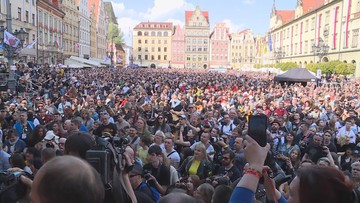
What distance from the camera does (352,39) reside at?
4628cm

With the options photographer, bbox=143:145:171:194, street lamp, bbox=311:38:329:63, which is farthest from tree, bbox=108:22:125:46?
photographer, bbox=143:145:171:194

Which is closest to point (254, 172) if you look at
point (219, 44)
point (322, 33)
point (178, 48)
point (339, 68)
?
point (339, 68)

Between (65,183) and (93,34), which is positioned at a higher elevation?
(93,34)

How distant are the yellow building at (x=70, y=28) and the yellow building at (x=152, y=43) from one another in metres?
56.5

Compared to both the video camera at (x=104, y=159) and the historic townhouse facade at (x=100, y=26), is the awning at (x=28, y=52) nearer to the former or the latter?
the video camera at (x=104, y=159)

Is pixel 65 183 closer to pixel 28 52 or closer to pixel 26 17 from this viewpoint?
pixel 28 52

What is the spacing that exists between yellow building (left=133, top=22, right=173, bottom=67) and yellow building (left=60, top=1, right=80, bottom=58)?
5649 centimetres

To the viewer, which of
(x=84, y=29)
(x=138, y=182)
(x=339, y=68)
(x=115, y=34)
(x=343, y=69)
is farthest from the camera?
(x=115, y=34)

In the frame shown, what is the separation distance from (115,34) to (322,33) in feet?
240

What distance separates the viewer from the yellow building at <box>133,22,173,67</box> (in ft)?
414

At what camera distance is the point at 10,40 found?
56.9 feet

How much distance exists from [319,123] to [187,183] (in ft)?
22.4

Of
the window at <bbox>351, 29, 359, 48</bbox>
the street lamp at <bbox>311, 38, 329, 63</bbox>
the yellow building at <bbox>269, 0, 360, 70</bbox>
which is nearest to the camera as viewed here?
the street lamp at <bbox>311, 38, 329, 63</bbox>

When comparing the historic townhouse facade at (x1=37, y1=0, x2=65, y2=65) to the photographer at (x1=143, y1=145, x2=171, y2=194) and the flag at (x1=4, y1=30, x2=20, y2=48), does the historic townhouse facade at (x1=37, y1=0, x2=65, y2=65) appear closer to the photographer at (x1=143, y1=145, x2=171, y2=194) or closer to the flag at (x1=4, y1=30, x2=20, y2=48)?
the flag at (x1=4, y1=30, x2=20, y2=48)
